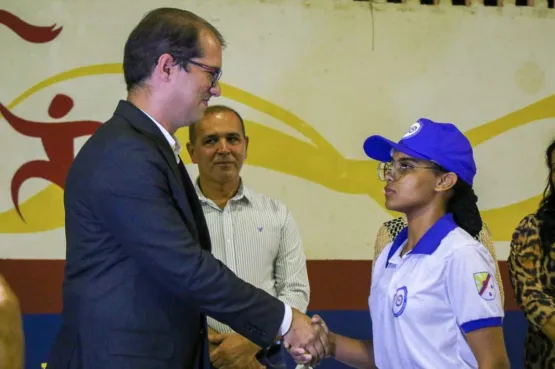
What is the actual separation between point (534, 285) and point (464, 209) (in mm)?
744

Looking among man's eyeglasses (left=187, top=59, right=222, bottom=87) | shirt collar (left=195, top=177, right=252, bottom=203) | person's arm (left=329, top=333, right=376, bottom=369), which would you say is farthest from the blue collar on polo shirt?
shirt collar (left=195, top=177, right=252, bottom=203)

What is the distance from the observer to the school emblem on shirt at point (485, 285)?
1.89 meters

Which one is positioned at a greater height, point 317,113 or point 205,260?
point 317,113

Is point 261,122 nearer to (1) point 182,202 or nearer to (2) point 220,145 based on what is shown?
(2) point 220,145

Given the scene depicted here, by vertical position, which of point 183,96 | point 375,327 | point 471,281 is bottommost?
point 375,327

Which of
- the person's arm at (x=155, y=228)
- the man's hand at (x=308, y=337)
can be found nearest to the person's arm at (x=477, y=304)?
the man's hand at (x=308, y=337)

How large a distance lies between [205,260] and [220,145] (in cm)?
121

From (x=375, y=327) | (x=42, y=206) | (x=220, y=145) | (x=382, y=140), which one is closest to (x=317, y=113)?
(x=220, y=145)

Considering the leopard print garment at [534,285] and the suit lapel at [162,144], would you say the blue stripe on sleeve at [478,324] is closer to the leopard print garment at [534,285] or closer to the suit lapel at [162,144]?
the suit lapel at [162,144]

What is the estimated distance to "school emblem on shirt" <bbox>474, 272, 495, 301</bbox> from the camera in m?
1.89

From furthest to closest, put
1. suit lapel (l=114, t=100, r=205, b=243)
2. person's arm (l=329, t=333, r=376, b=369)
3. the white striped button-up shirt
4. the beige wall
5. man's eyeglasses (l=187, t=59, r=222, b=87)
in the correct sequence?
the beige wall < the white striped button-up shirt < person's arm (l=329, t=333, r=376, b=369) < man's eyeglasses (l=187, t=59, r=222, b=87) < suit lapel (l=114, t=100, r=205, b=243)

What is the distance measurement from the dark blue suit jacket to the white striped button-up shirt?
1015 millimetres

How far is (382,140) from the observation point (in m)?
2.27

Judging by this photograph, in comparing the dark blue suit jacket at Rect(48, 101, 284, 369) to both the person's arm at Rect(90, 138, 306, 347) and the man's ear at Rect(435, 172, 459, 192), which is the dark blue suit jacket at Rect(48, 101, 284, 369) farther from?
the man's ear at Rect(435, 172, 459, 192)
